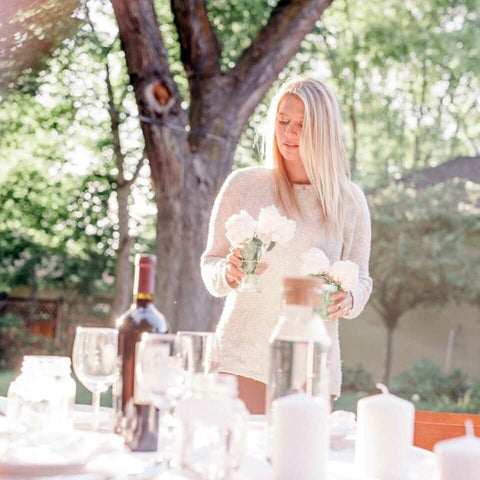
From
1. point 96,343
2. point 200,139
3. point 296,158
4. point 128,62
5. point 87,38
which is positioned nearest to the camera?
point 96,343

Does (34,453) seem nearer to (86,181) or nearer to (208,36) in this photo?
(208,36)

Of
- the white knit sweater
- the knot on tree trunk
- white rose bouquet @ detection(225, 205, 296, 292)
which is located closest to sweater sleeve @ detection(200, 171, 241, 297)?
the white knit sweater

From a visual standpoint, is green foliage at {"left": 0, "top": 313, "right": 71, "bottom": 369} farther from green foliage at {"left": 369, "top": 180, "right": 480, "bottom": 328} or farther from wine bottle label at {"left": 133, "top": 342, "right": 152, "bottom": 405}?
wine bottle label at {"left": 133, "top": 342, "right": 152, "bottom": 405}

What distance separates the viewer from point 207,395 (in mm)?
1438

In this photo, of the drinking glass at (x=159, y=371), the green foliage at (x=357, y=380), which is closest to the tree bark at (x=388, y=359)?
the green foliage at (x=357, y=380)

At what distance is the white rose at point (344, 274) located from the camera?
2191mm

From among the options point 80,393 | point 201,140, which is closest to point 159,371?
point 201,140

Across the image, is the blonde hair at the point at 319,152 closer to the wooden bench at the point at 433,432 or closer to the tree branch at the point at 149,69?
the wooden bench at the point at 433,432

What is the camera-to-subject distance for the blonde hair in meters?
2.84

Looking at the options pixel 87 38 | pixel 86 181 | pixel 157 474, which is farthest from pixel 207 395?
pixel 86 181

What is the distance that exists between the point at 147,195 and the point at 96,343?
12.3 metres

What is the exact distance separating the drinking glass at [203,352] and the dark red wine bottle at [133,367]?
64mm

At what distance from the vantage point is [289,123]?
2.88 m

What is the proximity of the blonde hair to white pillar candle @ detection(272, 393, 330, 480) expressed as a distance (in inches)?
58.4
